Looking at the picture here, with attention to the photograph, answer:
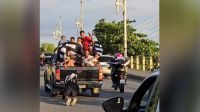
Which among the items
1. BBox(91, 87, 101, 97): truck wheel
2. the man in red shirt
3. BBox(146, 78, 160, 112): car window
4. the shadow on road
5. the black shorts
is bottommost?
the shadow on road

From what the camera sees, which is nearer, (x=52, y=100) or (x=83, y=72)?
(x=83, y=72)

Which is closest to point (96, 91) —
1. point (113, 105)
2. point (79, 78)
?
point (79, 78)

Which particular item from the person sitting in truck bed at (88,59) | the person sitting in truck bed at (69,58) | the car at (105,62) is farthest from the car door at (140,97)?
the car at (105,62)

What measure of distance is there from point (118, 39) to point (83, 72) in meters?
22.8

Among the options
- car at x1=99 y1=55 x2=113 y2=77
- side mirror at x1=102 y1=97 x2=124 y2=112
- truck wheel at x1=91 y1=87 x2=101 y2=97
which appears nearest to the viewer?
side mirror at x1=102 y1=97 x2=124 y2=112

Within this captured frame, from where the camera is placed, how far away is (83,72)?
14.7 meters

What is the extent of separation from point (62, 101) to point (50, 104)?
0.80m

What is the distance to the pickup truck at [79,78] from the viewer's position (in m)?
14.4

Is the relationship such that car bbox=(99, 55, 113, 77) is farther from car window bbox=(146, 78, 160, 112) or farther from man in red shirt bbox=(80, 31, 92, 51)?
car window bbox=(146, 78, 160, 112)

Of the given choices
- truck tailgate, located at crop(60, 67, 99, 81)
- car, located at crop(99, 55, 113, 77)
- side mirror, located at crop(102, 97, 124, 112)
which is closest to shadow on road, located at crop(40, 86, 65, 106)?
truck tailgate, located at crop(60, 67, 99, 81)

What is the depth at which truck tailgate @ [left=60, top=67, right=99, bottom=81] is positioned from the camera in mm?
14317

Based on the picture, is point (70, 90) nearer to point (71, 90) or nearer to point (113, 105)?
point (71, 90)
